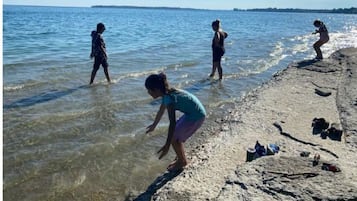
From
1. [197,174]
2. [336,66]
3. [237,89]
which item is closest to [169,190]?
[197,174]

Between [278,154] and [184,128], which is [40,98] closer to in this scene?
[184,128]

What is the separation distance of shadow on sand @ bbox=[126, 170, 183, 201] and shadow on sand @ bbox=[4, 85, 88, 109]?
15.1 ft

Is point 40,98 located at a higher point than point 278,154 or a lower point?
lower

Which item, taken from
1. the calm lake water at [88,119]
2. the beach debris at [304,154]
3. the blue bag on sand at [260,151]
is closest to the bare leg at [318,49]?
the calm lake water at [88,119]

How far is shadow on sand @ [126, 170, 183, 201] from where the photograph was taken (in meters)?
4.81

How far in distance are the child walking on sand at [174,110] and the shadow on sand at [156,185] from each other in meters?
0.10

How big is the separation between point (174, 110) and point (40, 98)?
217 inches

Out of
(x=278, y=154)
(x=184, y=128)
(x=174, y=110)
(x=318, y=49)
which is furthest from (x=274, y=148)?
(x=318, y=49)

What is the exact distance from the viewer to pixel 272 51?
69.5ft

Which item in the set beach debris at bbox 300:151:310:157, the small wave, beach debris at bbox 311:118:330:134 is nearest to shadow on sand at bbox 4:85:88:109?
the small wave

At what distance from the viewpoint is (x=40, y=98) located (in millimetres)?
9336

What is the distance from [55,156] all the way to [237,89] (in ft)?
20.0

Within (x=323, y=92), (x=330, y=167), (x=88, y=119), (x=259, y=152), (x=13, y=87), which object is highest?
(x=330, y=167)

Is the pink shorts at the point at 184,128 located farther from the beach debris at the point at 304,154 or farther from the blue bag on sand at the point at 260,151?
the beach debris at the point at 304,154
